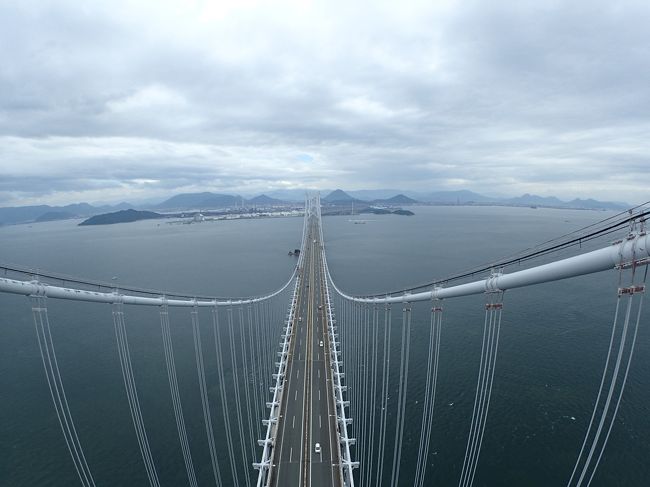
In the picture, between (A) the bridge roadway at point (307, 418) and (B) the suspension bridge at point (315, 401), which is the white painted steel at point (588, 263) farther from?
(A) the bridge roadway at point (307, 418)

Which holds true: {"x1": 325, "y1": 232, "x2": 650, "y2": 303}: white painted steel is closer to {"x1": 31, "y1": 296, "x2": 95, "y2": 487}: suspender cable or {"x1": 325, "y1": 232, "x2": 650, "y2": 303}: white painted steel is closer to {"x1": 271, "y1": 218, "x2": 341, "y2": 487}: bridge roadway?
{"x1": 31, "y1": 296, "x2": 95, "y2": 487}: suspender cable

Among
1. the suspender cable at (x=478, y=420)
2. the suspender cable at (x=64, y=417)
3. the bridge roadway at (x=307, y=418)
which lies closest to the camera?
the suspender cable at (x=64, y=417)

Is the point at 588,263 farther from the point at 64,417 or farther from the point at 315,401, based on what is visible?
the point at 315,401

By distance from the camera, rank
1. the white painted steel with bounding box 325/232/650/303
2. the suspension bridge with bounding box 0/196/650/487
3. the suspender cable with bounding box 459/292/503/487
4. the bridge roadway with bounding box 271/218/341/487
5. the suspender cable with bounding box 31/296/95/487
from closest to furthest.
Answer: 1. the white painted steel with bounding box 325/232/650/303
2. the suspender cable with bounding box 31/296/95/487
3. the suspension bridge with bounding box 0/196/650/487
4. the suspender cable with bounding box 459/292/503/487
5. the bridge roadway with bounding box 271/218/341/487

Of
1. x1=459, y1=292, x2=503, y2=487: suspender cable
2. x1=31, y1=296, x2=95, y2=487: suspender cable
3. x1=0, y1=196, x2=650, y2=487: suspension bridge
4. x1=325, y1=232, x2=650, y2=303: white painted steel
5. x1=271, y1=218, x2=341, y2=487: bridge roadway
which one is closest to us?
x1=325, y1=232, x2=650, y2=303: white painted steel

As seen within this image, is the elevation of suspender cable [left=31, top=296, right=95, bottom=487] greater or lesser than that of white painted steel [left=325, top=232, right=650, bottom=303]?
lesser

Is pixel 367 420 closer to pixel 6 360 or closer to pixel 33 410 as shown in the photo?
pixel 33 410

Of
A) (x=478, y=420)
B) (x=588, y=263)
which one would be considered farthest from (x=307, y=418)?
(x=588, y=263)

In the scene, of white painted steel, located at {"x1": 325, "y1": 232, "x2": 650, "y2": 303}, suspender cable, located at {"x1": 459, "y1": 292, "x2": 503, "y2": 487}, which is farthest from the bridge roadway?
white painted steel, located at {"x1": 325, "y1": 232, "x2": 650, "y2": 303}

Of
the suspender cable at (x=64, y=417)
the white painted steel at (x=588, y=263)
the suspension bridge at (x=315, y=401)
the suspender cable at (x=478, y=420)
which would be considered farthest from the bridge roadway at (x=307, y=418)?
the white painted steel at (x=588, y=263)
